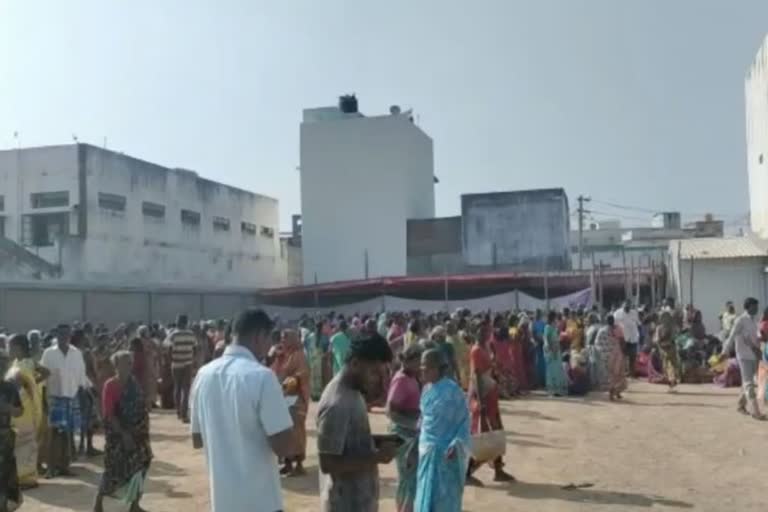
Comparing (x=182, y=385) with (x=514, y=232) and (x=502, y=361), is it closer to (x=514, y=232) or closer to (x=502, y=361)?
(x=502, y=361)

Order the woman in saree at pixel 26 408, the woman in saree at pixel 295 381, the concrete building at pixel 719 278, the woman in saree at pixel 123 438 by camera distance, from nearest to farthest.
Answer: the woman in saree at pixel 123 438 < the woman in saree at pixel 26 408 < the woman in saree at pixel 295 381 < the concrete building at pixel 719 278

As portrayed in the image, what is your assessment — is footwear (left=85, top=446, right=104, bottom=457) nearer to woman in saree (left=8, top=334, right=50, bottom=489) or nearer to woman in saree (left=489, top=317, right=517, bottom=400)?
woman in saree (left=8, top=334, right=50, bottom=489)

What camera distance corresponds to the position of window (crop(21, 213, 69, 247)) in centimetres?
3538

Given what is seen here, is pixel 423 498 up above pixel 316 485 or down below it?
above

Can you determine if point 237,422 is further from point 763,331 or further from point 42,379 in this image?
point 763,331

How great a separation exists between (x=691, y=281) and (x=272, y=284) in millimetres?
30998

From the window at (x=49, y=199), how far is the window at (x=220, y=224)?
10434 mm

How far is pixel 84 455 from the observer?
37.4 feet

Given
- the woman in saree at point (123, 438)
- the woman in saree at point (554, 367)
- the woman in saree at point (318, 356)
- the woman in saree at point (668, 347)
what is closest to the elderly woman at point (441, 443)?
the woman in saree at point (123, 438)

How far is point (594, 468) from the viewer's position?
32.0ft

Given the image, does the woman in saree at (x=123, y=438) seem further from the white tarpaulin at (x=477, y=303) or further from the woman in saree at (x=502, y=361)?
the white tarpaulin at (x=477, y=303)

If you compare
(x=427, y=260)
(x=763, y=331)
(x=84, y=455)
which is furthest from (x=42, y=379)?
(x=427, y=260)

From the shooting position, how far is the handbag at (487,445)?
8.41m

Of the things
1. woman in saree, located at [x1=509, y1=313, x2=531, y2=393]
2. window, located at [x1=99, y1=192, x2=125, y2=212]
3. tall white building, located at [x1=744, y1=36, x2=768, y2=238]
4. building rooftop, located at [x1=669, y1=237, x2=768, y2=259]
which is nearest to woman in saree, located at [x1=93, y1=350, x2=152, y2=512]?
woman in saree, located at [x1=509, y1=313, x2=531, y2=393]
